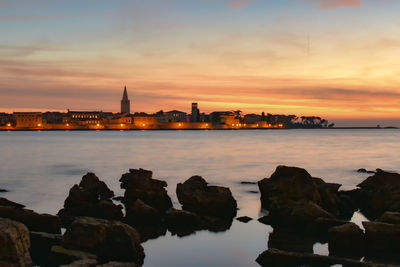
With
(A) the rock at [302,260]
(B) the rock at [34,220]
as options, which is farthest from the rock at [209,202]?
(A) the rock at [302,260]

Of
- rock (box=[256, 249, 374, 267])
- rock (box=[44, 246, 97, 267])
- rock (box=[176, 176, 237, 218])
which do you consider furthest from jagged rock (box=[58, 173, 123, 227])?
rock (box=[256, 249, 374, 267])

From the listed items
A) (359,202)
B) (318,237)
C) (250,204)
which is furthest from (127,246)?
(359,202)

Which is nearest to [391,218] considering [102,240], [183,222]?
[183,222]

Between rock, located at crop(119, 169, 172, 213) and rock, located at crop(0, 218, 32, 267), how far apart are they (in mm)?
8636

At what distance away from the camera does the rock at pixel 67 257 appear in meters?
10.3

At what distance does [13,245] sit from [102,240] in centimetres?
221

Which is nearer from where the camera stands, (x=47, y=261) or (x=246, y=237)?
(x=47, y=261)

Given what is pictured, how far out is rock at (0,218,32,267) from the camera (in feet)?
30.9

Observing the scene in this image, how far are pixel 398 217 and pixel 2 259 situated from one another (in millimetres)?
10058

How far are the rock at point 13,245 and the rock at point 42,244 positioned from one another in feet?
4.96

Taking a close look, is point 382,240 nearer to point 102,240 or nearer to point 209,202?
point 209,202

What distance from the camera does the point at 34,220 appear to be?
1360cm

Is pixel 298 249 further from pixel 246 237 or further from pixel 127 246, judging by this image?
pixel 127 246

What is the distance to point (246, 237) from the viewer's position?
14789 mm
